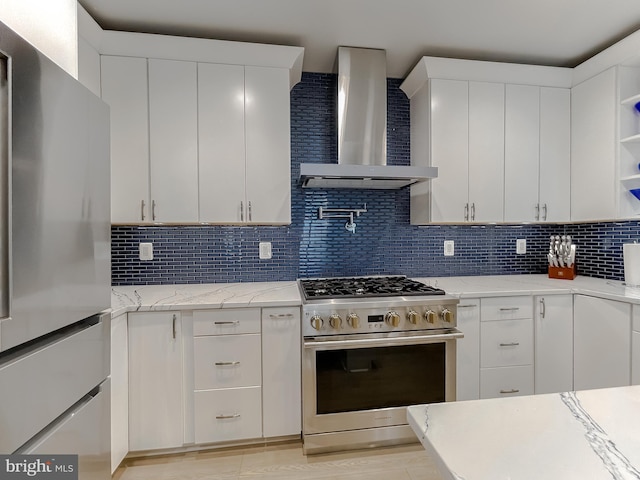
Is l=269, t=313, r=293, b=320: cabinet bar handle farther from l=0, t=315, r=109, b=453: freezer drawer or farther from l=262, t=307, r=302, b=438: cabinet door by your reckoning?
l=0, t=315, r=109, b=453: freezer drawer

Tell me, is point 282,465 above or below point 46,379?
below

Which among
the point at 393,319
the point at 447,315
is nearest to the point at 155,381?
the point at 393,319

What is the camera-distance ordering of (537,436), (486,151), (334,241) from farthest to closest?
(334,241)
(486,151)
(537,436)

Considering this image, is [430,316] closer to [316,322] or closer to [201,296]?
[316,322]

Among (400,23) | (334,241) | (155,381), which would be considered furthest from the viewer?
(334,241)

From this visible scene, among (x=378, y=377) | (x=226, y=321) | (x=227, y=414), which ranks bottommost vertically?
(x=227, y=414)

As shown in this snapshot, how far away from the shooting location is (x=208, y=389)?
1771 millimetres

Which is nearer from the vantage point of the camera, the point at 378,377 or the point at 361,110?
the point at 378,377

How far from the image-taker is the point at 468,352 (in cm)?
201

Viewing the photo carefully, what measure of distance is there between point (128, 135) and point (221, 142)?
56cm

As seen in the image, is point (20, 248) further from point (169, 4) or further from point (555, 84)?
point (555, 84)

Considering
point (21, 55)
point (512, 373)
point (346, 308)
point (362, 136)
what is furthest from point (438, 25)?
point (512, 373)

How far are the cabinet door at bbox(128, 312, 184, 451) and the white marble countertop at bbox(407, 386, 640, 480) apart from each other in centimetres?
149

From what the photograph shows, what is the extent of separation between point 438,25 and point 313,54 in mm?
842
